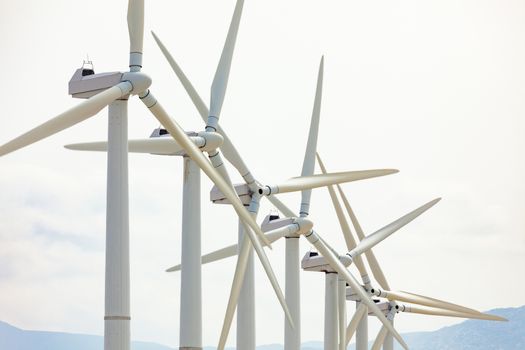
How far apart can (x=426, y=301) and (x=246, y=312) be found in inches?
807

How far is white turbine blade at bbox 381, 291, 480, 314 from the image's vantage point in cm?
7062

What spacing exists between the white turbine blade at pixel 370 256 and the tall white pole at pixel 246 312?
1590 centimetres

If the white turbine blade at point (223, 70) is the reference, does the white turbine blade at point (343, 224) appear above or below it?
below

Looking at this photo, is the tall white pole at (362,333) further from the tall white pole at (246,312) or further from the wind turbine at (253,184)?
the tall white pole at (246,312)

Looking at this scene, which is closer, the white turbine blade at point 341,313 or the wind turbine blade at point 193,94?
the wind turbine blade at point 193,94

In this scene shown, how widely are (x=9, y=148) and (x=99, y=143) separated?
8.14 meters

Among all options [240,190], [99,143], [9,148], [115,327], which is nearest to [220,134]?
[240,190]

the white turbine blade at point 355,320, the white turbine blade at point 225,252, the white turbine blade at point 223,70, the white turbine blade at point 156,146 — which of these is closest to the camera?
the white turbine blade at point 156,146

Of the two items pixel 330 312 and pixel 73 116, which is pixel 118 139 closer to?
pixel 73 116

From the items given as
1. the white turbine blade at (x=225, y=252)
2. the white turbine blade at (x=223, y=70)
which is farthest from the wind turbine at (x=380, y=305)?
Result: the white turbine blade at (x=223, y=70)

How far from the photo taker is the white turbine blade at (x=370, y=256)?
69000mm

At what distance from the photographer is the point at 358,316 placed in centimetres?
7431

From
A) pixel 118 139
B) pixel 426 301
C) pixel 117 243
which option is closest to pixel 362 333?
pixel 426 301

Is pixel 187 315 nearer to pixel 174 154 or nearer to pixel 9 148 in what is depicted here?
pixel 174 154
